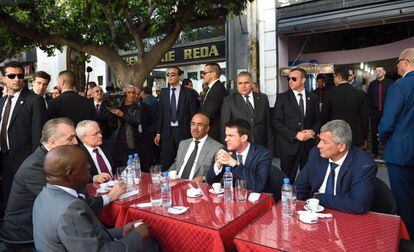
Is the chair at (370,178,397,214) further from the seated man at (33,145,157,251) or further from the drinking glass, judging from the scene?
the seated man at (33,145,157,251)

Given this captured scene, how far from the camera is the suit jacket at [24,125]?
Result: 445 centimetres

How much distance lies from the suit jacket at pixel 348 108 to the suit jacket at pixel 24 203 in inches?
181

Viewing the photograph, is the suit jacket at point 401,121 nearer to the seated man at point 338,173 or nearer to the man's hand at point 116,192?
the seated man at point 338,173

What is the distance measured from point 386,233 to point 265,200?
3.31 feet

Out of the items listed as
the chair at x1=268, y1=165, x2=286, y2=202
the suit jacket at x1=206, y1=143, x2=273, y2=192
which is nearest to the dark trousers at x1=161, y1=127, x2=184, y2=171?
the suit jacket at x1=206, y1=143, x2=273, y2=192

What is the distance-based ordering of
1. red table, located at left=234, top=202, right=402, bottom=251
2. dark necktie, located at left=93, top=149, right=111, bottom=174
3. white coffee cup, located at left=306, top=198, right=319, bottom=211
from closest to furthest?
red table, located at left=234, top=202, right=402, bottom=251 < white coffee cup, located at left=306, top=198, right=319, bottom=211 < dark necktie, located at left=93, top=149, right=111, bottom=174

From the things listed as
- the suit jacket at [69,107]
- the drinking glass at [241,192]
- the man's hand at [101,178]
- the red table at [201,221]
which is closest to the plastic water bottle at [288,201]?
the red table at [201,221]

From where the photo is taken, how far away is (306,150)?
5.22 m

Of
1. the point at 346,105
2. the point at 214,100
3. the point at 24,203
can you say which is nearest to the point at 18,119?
the point at 24,203

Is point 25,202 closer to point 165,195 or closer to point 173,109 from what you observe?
point 165,195

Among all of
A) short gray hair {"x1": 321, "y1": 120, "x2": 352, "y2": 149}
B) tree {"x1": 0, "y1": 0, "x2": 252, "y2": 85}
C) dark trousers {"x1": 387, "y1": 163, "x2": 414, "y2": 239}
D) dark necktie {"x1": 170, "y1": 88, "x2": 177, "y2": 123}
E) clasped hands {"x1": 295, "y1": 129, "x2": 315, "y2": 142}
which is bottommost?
dark trousers {"x1": 387, "y1": 163, "x2": 414, "y2": 239}

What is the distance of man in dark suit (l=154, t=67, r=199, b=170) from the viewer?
5.84 metres

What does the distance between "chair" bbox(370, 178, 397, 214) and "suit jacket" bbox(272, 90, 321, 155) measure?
2.04 m

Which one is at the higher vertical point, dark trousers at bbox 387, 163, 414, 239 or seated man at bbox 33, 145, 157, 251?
seated man at bbox 33, 145, 157, 251
